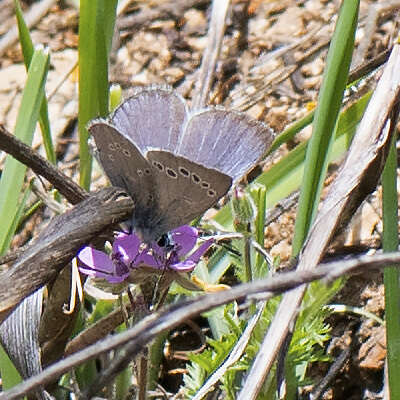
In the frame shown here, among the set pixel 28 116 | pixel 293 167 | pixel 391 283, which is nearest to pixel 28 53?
pixel 28 116

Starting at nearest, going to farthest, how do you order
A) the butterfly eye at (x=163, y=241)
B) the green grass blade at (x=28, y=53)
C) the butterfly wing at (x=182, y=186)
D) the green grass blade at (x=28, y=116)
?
the butterfly wing at (x=182, y=186), the butterfly eye at (x=163, y=241), the green grass blade at (x=28, y=116), the green grass blade at (x=28, y=53)

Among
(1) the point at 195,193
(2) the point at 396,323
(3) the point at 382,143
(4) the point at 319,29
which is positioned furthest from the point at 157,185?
(4) the point at 319,29

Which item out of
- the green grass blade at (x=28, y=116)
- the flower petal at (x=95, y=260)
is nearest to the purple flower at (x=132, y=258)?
the flower petal at (x=95, y=260)

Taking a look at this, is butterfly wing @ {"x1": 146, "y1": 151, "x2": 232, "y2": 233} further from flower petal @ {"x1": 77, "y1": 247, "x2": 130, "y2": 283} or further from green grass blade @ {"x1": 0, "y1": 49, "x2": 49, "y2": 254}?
green grass blade @ {"x1": 0, "y1": 49, "x2": 49, "y2": 254}

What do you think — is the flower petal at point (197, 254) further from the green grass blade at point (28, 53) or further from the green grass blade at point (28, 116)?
the green grass blade at point (28, 53)

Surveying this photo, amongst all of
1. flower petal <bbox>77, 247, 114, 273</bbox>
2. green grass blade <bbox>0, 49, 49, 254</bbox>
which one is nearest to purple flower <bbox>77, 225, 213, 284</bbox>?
flower petal <bbox>77, 247, 114, 273</bbox>

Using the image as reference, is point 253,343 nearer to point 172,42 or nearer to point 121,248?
point 121,248
